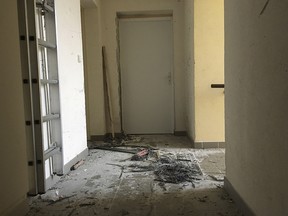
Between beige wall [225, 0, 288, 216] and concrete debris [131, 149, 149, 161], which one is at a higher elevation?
beige wall [225, 0, 288, 216]

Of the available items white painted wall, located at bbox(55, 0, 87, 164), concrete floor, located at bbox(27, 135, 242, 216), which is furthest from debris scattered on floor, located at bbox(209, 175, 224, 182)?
white painted wall, located at bbox(55, 0, 87, 164)

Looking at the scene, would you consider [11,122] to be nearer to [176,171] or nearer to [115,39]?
[176,171]

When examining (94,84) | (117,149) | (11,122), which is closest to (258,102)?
(11,122)

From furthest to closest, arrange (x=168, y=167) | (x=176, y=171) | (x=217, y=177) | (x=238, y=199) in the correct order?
(x=168, y=167)
(x=176, y=171)
(x=217, y=177)
(x=238, y=199)

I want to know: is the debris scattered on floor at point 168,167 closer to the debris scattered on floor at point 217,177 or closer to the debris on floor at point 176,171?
the debris on floor at point 176,171

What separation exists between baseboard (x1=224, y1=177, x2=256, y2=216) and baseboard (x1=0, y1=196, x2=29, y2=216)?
1.50 meters

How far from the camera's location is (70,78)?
3.28 meters

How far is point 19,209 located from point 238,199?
1.51 metres

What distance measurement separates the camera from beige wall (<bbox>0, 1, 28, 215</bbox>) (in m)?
1.81

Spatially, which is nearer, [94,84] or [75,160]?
[75,160]

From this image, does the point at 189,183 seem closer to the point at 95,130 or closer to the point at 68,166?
the point at 68,166

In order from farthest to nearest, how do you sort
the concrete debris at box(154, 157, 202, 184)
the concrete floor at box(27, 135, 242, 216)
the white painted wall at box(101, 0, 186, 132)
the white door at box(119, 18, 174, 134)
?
the white door at box(119, 18, 174, 134) → the white painted wall at box(101, 0, 186, 132) → the concrete debris at box(154, 157, 202, 184) → the concrete floor at box(27, 135, 242, 216)

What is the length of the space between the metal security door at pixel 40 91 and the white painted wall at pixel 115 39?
7.79 ft

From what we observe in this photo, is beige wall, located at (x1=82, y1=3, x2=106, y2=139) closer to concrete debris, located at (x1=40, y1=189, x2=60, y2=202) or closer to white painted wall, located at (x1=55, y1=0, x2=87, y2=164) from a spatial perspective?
white painted wall, located at (x1=55, y1=0, x2=87, y2=164)
